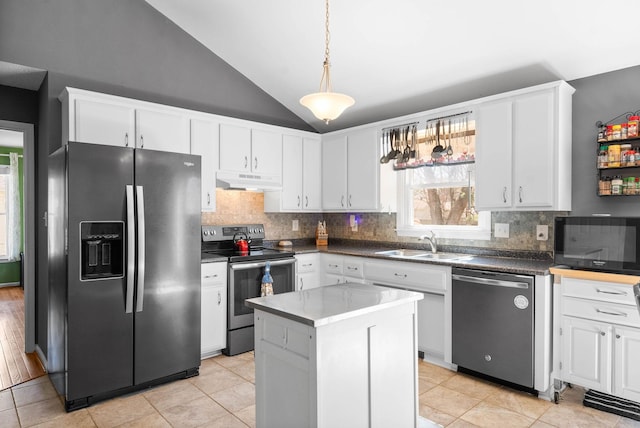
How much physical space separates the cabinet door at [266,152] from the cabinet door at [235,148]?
6cm

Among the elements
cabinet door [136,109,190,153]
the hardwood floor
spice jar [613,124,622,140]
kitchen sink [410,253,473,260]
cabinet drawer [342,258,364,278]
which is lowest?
the hardwood floor

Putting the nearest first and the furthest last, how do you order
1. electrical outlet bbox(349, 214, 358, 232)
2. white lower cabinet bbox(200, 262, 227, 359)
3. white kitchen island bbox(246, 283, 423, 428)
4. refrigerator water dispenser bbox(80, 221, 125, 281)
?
white kitchen island bbox(246, 283, 423, 428) < refrigerator water dispenser bbox(80, 221, 125, 281) < white lower cabinet bbox(200, 262, 227, 359) < electrical outlet bbox(349, 214, 358, 232)

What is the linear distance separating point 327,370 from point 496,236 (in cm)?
251

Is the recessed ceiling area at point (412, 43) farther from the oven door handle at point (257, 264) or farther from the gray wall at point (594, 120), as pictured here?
the oven door handle at point (257, 264)

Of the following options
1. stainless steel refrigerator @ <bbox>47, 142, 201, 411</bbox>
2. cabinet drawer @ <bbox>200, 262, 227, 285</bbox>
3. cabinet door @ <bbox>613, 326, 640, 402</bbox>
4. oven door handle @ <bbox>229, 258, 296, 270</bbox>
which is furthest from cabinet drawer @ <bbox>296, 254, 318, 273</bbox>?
cabinet door @ <bbox>613, 326, 640, 402</bbox>

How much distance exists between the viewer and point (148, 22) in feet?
12.5

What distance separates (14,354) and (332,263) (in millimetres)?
3139

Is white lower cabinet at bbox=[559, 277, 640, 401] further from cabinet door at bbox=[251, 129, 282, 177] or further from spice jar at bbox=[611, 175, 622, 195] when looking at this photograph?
cabinet door at bbox=[251, 129, 282, 177]

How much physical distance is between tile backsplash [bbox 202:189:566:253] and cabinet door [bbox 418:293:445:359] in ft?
2.48

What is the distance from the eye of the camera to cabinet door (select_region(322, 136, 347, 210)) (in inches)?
181

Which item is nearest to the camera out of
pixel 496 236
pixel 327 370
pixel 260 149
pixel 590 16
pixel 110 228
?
pixel 327 370

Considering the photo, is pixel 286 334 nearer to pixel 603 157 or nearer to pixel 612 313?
pixel 612 313

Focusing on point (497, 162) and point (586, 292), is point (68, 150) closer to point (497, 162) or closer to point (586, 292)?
point (497, 162)

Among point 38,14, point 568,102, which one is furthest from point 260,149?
point 568,102
